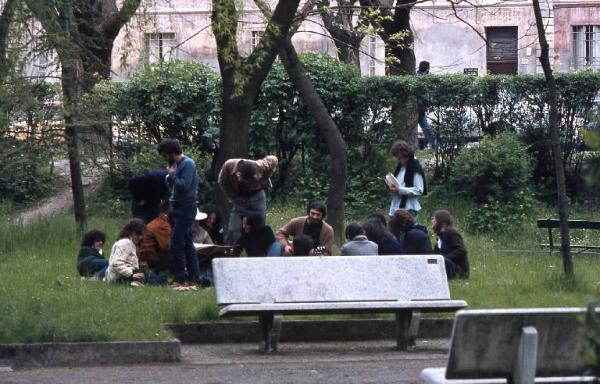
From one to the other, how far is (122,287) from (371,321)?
2.60 m

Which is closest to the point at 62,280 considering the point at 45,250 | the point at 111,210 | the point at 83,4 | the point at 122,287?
the point at 122,287

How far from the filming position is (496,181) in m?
20.0

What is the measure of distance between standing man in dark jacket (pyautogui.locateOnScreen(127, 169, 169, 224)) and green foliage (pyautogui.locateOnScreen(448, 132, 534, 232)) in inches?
246

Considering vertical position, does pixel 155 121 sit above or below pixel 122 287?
above

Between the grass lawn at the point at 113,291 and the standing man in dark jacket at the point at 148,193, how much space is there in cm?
102

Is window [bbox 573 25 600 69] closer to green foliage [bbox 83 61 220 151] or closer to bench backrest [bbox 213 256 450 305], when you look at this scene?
green foliage [bbox 83 61 220 151]

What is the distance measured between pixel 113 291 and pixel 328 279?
231cm

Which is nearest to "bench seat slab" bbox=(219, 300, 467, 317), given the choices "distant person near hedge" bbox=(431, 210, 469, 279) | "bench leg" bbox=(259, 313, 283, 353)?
"bench leg" bbox=(259, 313, 283, 353)

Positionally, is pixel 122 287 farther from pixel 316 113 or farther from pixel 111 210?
pixel 111 210

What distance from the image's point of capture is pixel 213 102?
20.6m

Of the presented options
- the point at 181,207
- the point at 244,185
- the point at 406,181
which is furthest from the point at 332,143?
the point at 181,207

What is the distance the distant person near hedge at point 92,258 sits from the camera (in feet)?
44.9

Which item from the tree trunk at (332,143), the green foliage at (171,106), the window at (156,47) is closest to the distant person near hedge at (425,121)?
the green foliage at (171,106)

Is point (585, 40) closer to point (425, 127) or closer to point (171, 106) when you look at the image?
point (425, 127)
